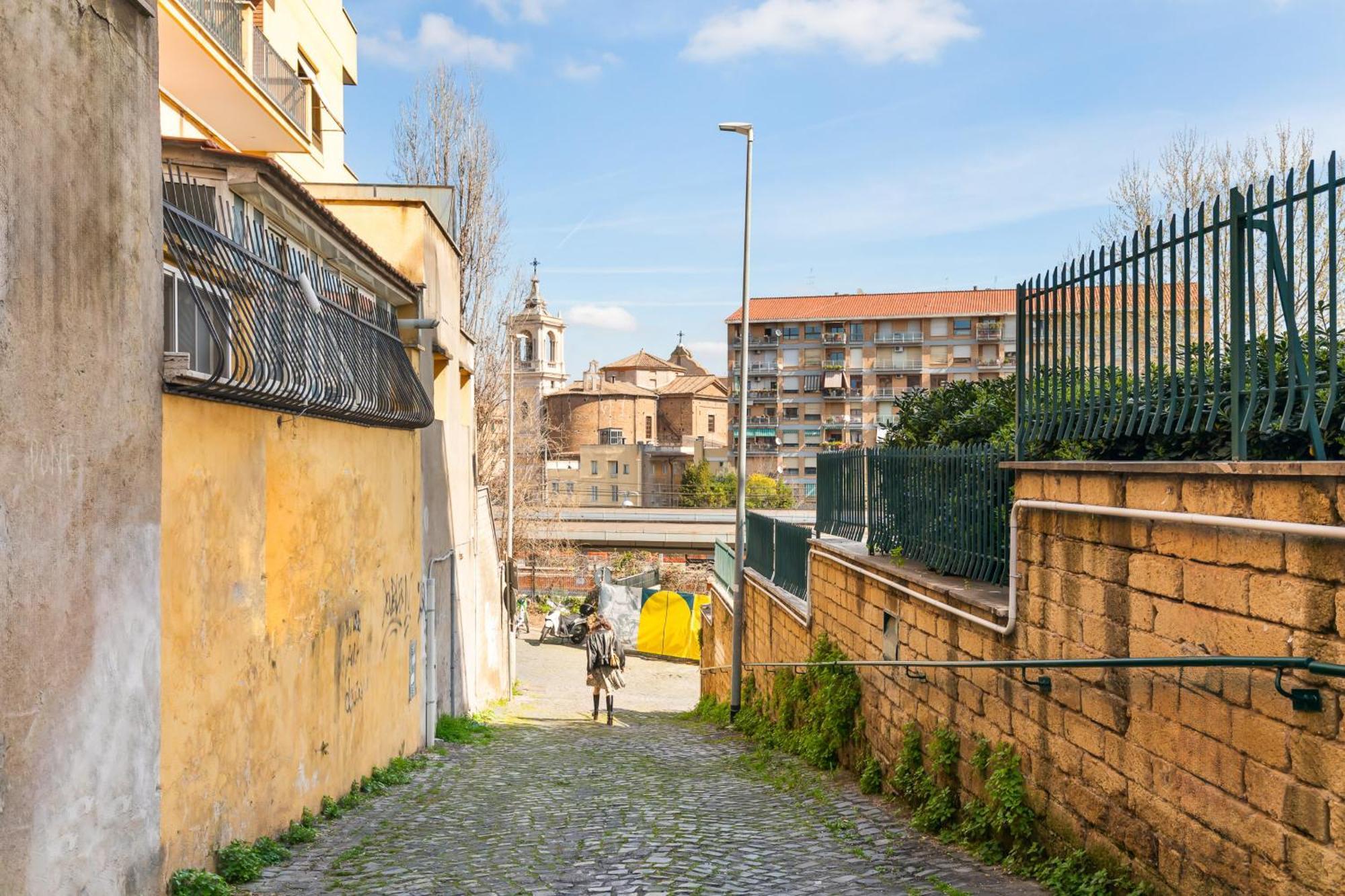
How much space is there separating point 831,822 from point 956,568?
2.13 metres

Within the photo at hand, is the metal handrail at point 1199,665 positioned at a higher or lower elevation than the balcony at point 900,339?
lower

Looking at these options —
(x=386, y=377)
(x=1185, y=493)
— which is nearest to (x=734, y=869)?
(x=1185, y=493)

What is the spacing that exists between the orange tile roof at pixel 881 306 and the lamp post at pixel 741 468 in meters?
60.0

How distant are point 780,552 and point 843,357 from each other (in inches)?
2521

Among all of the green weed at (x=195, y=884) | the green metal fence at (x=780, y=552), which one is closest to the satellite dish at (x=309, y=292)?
the green weed at (x=195, y=884)

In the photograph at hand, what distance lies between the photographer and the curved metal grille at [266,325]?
6.47 m

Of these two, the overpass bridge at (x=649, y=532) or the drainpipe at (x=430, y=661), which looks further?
the overpass bridge at (x=649, y=532)

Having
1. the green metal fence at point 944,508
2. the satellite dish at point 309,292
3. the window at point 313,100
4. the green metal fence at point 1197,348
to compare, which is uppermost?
the window at point 313,100

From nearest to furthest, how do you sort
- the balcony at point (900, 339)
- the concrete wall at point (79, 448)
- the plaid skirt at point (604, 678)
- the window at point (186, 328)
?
the concrete wall at point (79, 448) < the window at point (186, 328) < the plaid skirt at point (604, 678) < the balcony at point (900, 339)

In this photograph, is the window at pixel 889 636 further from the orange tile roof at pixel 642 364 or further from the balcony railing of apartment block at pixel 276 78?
the orange tile roof at pixel 642 364

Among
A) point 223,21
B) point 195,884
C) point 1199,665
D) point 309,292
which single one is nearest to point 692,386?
point 223,21

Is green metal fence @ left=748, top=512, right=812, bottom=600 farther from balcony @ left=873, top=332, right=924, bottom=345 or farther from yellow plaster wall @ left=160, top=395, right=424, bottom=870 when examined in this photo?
balcony @ left=873, top=332, right=924, bottom=345

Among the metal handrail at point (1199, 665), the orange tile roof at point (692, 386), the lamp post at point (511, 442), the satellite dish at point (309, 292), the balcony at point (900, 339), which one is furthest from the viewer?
the orange tile roof at point (692, 386)

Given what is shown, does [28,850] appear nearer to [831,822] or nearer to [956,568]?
[831,822]
